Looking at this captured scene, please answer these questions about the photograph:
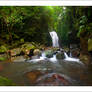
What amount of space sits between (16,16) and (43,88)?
5.45 ft

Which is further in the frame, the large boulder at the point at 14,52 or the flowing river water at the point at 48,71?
the large boulder at the point at 14,52

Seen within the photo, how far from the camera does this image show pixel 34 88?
2.18 meters

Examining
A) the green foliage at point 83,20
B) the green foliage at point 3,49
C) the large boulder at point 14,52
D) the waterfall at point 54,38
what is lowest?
the large boulder at point 14,52

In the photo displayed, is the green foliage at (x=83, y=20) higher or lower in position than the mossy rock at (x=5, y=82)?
higher

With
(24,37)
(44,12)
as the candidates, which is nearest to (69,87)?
(24,37)

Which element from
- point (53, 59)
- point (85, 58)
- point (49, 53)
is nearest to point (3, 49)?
point (49, 53)

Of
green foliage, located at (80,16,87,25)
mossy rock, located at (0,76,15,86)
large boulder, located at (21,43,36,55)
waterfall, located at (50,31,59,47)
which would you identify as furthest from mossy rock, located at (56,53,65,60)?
mossy rock, located at (0,76,15,86)

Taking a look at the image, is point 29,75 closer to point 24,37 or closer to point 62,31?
point 24,37

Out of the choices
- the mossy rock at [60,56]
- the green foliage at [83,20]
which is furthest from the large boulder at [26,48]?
the green foliage at [83,20]

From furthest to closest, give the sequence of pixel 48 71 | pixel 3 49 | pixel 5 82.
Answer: pixel 3 49, pixel 48 71, pixel 5 82

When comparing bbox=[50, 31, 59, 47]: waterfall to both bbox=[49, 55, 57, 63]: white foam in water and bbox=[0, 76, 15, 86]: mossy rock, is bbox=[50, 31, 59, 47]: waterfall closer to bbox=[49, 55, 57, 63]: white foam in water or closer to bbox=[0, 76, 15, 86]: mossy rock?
bbox=[49, 55, 57, 63]: white foam in water

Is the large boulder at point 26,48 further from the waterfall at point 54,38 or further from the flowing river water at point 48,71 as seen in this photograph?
the waterfall at point 54,38

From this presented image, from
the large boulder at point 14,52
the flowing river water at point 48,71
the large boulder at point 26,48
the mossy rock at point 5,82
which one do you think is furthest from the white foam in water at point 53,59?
the mossy rock at point 5,82

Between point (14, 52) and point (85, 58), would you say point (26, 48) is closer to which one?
point (14, 52)
